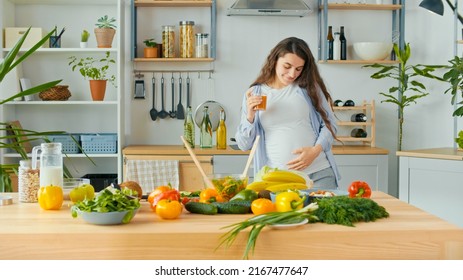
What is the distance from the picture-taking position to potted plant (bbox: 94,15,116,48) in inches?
193

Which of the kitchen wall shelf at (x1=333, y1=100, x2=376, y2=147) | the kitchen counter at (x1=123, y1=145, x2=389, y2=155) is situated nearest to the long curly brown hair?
the kitchen counter at (x1=123, y1=145, x2=389, y2=155)

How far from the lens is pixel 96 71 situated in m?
4.96

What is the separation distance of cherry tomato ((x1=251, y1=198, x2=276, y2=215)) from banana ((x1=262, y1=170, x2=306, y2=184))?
0.32 metres

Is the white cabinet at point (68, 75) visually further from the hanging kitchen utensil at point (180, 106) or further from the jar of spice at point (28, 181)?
the jar of spice at point (28, 181)

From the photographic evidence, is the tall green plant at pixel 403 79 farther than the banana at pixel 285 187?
Yes

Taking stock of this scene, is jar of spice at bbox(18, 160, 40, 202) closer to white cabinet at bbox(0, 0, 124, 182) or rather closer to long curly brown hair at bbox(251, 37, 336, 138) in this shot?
long curly brown hair at bbox(251, 37, 336, 138)

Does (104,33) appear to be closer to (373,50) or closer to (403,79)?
(373,50)

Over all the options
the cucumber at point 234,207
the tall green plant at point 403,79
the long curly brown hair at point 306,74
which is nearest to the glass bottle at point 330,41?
the tall green plant at point 403,79

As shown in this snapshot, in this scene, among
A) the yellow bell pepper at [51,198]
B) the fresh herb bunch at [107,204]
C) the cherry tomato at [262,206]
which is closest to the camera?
the fresh herb bunch at [107,204]

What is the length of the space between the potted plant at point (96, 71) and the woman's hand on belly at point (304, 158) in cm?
224

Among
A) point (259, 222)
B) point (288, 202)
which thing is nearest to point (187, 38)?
point (288, 202)

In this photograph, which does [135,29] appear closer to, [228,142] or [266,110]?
[228,142]

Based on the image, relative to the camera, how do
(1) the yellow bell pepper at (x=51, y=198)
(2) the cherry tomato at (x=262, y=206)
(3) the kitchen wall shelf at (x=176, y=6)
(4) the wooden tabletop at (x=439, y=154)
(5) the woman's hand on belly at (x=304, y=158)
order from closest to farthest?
(2) the cherry tomato at (x=262, y=206), (1) the yellow bell pepper at (x=51, y=198), (5) the woman's hand on belly at (x=304, y=158), (4) the wooden tabletop at (x=439, y=154), (3) the kitchen wall shelf at (x=176, y=6)

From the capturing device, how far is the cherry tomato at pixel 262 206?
7.38 feet
